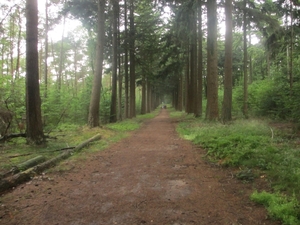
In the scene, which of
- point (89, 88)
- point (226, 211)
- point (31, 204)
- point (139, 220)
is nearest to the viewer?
point (139, 220)

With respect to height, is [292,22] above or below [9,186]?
above

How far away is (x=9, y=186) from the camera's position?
4531mm

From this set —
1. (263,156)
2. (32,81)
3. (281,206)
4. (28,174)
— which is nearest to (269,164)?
(263,156)

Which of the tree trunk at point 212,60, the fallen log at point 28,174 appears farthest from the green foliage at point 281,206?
the tree trunk at point 212,60

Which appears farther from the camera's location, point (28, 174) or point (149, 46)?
point (149, 46)

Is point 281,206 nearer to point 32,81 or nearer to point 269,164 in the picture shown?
point 269,164

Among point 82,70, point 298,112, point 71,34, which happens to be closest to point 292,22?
point 298,112

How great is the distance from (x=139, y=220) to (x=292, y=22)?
15.6m

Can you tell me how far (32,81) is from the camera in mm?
8133

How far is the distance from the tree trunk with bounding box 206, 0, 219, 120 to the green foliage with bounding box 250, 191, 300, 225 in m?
10.7

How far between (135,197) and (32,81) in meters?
6.20

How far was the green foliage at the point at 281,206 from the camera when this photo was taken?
3101 millimetres

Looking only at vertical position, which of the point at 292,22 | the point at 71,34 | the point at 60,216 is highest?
the point at 71,34

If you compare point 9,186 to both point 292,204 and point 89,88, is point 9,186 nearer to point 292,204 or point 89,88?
point 292,204
